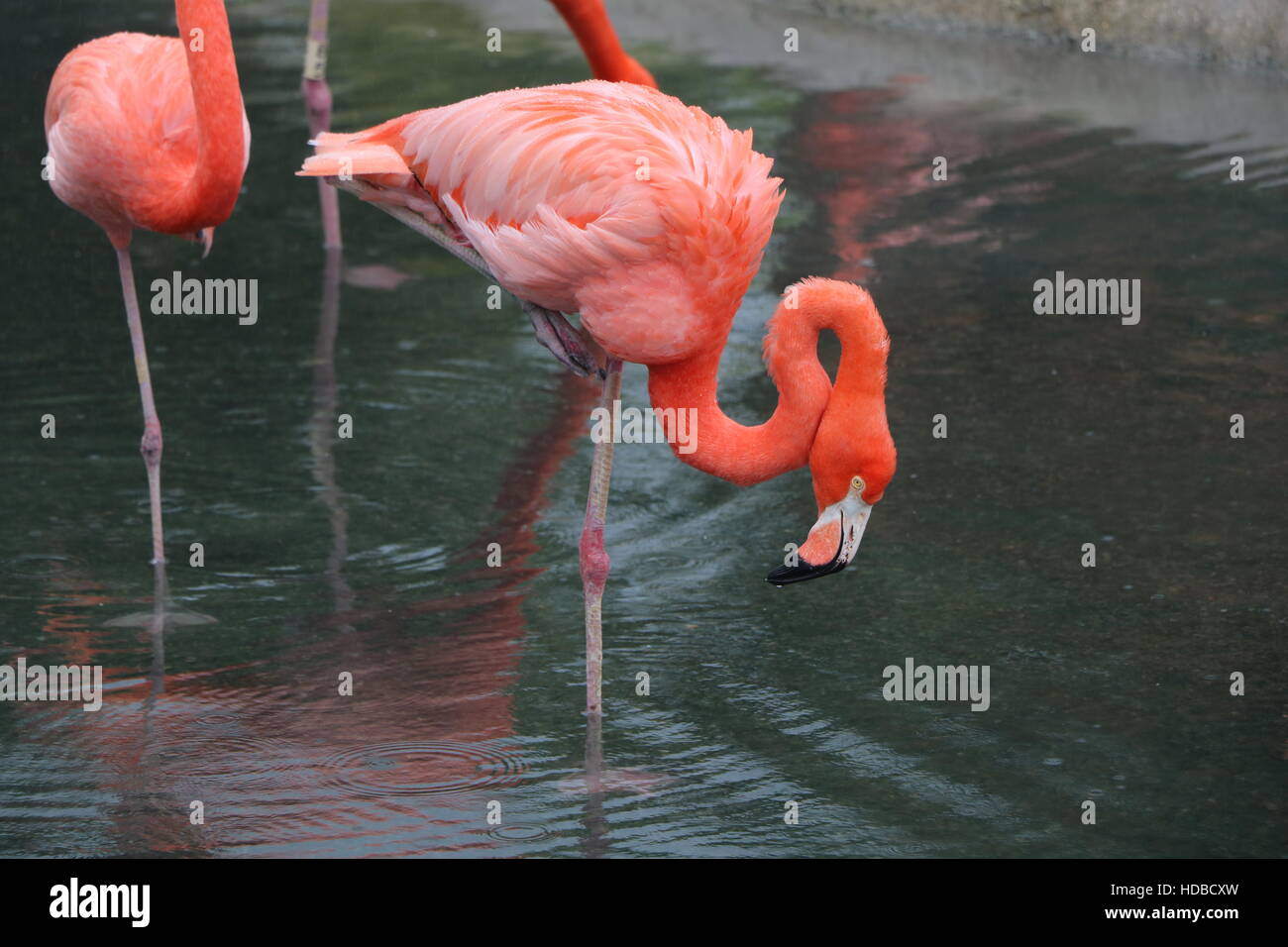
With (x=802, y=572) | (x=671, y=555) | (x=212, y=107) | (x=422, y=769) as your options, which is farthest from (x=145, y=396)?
(x=802, y=572)

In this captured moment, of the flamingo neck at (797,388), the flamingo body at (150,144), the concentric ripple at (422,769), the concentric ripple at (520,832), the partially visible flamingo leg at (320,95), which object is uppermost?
the partially visible flamingo leg at (320,95)

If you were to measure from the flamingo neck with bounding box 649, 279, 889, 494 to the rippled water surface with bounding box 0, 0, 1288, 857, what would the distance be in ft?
2.32

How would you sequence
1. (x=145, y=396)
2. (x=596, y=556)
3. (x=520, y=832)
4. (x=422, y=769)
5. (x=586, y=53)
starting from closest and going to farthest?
(x=520, y=832), (x=422, y=769), (x=596, y=556), (x=145, y=396), (x=586, y=53)

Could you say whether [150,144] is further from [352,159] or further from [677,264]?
[677,264]

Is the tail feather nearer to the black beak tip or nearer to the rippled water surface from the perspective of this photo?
the rippled water surface

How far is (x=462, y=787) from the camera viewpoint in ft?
13.8

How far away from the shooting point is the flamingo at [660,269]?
4090 millimetres

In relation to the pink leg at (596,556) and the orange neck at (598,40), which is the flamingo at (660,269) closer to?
the pink leg at (596,556)

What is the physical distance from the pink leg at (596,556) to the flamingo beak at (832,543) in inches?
22.6

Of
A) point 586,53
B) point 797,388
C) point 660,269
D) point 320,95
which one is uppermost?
point 586,53

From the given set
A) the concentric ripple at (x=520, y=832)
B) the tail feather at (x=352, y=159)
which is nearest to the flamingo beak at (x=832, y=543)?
the concentric ripple at (x=520, y=832)

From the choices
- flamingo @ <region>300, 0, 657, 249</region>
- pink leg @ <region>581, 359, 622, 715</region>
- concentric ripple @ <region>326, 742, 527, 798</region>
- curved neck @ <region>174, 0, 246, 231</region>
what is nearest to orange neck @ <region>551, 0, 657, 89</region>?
flamingo @ <region>300, 0, 657, 249</region>

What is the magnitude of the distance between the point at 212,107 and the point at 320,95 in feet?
11.8

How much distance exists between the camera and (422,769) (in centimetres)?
431
